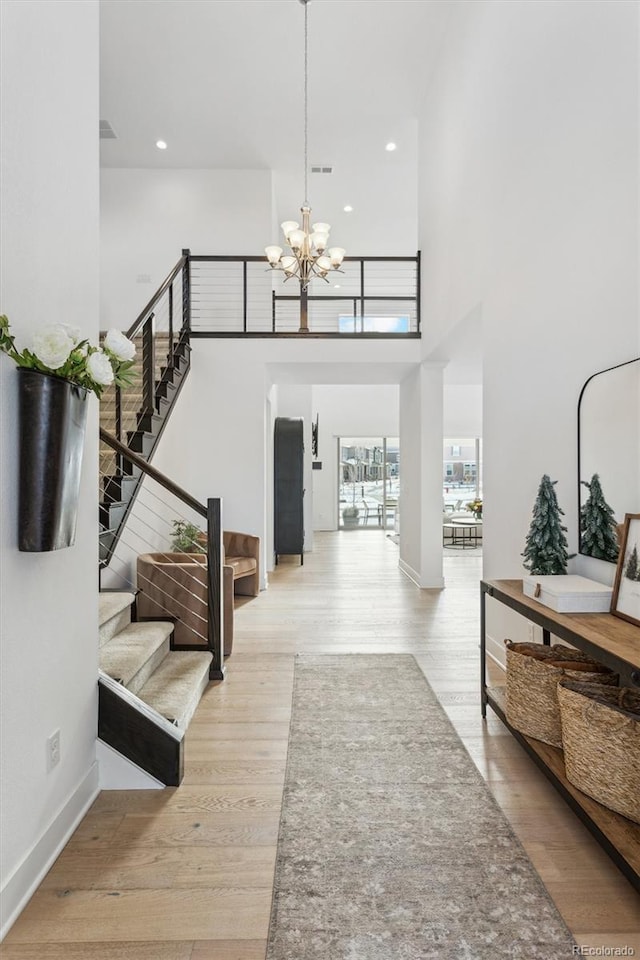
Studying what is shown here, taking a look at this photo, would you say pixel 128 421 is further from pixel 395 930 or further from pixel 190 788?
pixel 395 930

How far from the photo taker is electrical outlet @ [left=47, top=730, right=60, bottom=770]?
1867 mm

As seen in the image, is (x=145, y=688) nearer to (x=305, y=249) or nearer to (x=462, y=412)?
(x=305, y=249)

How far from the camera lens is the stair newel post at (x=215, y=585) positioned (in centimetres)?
353

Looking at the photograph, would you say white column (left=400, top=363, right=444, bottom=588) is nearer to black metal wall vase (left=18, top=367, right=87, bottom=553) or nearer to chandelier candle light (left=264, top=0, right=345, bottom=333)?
chandelier candle light (left=264, top=0, right=345, bottom=333)

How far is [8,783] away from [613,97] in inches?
137

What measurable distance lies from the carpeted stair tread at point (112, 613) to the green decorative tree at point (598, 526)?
8.24 ft

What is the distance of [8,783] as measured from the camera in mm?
1613

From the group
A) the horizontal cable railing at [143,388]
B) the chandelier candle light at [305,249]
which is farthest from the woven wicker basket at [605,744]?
the chandelier candle light at [305,249]

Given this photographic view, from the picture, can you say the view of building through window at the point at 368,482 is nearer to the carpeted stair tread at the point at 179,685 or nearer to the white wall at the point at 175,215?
the white wall at the point at 175,215

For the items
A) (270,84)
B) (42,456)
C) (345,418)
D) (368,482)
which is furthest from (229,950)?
(368,482)

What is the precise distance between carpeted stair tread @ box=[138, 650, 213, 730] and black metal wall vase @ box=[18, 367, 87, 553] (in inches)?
58.1

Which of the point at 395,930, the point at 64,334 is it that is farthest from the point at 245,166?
the point at 395,930

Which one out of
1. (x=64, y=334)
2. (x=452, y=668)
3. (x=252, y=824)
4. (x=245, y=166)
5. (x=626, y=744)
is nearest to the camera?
(x=64, y=334)

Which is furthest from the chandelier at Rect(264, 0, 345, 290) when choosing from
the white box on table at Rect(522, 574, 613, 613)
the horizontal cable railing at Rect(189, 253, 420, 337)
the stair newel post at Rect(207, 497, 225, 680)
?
the white box on table at Rect(522, 574, 613, 613)
